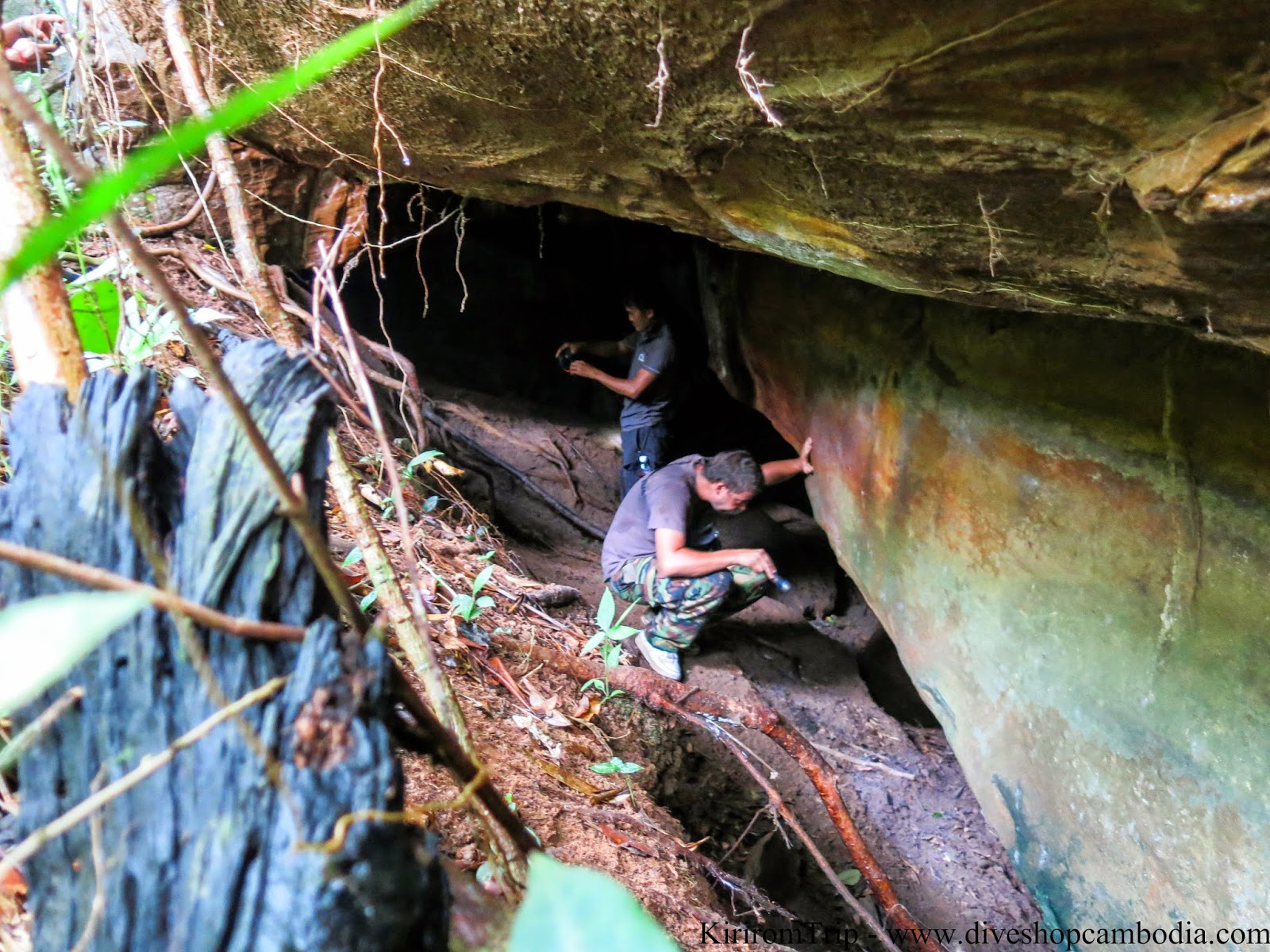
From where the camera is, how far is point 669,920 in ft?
5.64

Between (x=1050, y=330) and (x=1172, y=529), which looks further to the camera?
(x=1050, y=330)

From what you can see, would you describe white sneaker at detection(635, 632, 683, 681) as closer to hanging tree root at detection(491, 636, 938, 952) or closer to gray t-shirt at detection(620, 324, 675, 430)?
hanging tree root at detection(491, 636, 938, 952)

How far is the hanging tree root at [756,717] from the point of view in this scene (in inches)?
113

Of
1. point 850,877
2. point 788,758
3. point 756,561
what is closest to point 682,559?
point 756,561

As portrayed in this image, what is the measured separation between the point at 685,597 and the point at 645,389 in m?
1.96

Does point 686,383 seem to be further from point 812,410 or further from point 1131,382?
point 1131,382

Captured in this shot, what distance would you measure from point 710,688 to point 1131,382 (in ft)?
7.41

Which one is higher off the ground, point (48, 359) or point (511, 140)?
point (511, 140)

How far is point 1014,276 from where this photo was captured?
5.81 feet

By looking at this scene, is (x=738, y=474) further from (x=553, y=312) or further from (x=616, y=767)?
(x=553, y=312)

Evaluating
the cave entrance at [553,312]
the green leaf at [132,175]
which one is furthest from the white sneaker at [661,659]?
the green leaf at [132,175]

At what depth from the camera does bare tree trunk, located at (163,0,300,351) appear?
1445 millimetres

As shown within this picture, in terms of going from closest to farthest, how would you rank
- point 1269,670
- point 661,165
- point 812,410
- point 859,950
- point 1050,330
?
point 1269,670 < point 661,165 < point 1050,330 < point 859,950 < point 812,410

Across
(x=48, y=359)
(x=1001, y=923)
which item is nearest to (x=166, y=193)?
(x=48, y=359)
